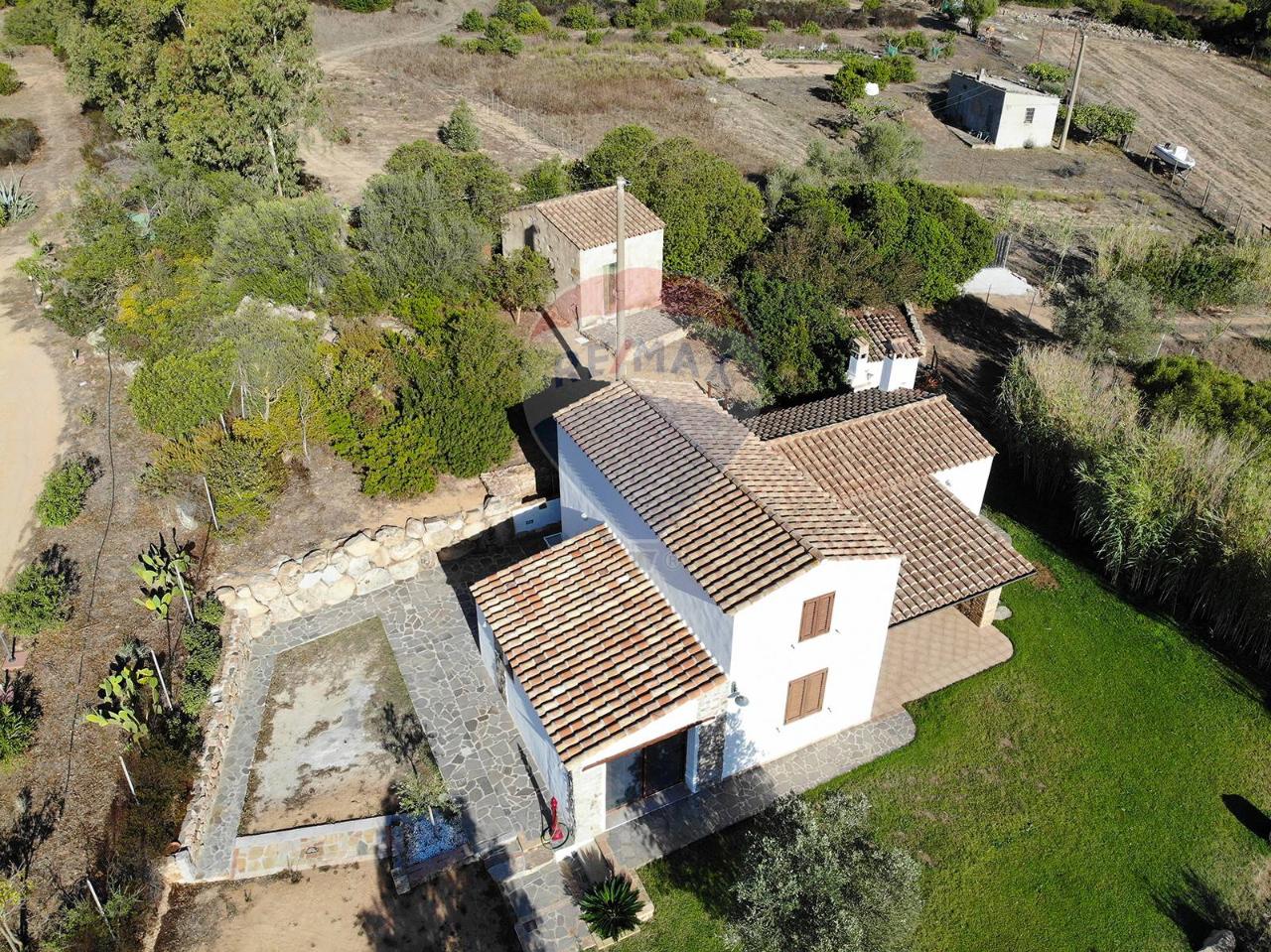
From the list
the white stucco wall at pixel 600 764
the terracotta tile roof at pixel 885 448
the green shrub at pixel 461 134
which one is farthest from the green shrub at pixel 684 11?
the white stucco wall at pixel 600 764

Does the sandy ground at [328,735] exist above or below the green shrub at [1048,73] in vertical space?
below

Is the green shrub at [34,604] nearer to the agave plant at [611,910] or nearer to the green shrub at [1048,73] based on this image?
the agave plant at [611,910]

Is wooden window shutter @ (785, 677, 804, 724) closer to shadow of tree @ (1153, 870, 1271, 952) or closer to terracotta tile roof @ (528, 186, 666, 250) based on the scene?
shadow of tree @ (1153, 870, 1271, 952)

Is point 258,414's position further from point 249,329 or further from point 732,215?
point 732,215

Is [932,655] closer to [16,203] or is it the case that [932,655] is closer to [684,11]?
[16,203]

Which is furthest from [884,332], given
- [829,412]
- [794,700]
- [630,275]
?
[794,700]

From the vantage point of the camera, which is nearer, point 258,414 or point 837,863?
point 837,863

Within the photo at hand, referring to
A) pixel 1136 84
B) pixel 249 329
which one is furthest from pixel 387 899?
pixel 1136 84
